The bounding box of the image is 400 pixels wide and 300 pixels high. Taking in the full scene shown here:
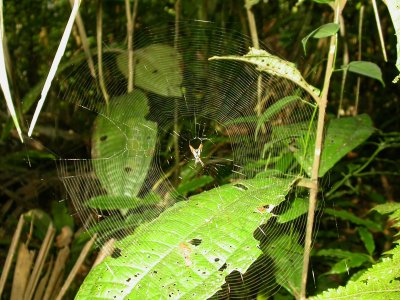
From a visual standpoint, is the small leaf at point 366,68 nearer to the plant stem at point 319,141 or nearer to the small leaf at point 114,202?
the plant stem at point 319,141

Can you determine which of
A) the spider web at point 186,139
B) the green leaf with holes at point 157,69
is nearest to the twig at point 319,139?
the spider web at point 186,139

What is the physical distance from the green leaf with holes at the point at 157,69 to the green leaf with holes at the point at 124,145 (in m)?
0.10

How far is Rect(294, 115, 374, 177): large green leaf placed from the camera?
1.35m

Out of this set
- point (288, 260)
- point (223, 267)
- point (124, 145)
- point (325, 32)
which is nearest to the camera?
point (223, 267)

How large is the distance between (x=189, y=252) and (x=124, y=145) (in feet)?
3.53

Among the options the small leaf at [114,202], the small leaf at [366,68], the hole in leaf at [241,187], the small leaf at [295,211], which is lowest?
the small leaf at [295,211]

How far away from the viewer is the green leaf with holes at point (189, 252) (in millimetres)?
864

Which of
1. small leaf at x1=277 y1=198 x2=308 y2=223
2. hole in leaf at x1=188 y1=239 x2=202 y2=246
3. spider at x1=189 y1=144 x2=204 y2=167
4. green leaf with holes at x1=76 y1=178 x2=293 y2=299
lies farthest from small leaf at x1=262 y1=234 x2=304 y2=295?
spider at x1=189 y1=144 x2=204 y2=167

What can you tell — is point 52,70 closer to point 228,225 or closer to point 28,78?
point 228,225

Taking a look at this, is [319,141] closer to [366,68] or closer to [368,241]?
[366,68]

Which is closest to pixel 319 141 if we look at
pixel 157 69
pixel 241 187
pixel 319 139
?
pixel 319 139

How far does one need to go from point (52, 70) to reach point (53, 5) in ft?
12.2

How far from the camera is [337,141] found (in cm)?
147

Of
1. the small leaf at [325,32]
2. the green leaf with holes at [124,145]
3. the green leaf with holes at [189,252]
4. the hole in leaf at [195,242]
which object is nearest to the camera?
the green leaf with holes at [189,252]
